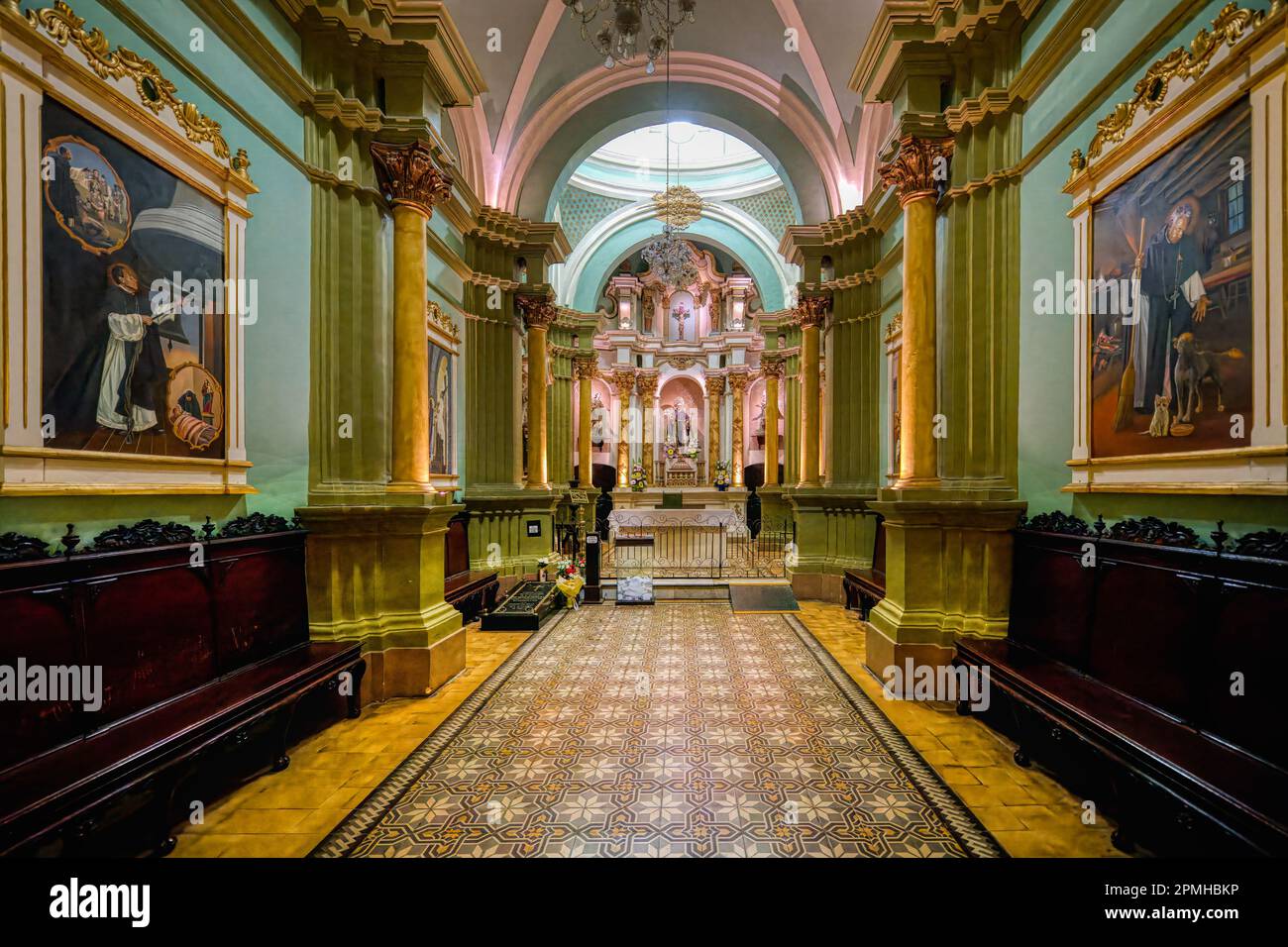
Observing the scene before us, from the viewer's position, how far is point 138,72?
10.2 ft

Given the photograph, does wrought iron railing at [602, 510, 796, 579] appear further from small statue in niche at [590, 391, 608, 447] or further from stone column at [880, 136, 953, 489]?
small statue in niche at [590, 391, 608, 447]

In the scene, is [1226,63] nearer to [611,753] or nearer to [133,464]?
[611,753]

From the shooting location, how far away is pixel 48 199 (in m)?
2.65

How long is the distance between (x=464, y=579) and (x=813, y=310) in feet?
22.7

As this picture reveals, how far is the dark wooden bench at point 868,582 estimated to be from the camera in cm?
640

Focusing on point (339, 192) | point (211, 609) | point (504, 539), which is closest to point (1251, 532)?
point (211, 609)

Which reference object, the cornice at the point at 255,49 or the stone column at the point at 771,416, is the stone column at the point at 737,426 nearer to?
the stone column at the point at 771,416

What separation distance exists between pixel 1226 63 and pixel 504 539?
882cm

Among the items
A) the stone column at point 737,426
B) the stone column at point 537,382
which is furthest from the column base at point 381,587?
the stone column at point 737,426

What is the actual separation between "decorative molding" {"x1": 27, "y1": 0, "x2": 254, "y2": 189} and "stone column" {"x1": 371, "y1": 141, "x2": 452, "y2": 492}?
1192 mm

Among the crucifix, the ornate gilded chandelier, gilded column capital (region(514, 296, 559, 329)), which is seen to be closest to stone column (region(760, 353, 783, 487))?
the ornate gilded chandelier

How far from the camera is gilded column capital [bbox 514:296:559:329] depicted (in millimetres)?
9375

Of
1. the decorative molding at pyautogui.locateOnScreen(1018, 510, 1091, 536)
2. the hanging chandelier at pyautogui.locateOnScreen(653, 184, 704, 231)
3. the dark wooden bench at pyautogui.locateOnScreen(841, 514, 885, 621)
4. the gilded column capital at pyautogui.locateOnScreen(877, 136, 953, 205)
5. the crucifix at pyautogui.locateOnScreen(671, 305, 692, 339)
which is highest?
the hanging chandelier at pyautogui.locateOnScreen(653, 184, 704, 231)

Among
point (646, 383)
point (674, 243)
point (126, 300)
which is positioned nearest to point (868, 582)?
point (126, 300)
